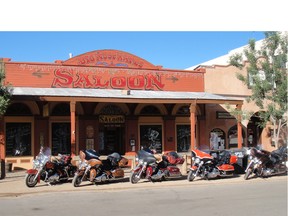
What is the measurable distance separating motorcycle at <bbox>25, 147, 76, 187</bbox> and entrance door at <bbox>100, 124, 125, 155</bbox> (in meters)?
8.08

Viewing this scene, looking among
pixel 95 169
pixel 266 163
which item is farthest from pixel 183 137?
pixel 95 169

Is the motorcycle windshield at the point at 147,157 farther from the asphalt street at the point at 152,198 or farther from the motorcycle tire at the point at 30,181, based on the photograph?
the motorcycle tire at the point at 30,181

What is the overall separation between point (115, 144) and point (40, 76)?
560cm

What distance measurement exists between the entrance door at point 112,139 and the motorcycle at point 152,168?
8.10 m

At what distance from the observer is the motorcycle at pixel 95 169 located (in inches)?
501

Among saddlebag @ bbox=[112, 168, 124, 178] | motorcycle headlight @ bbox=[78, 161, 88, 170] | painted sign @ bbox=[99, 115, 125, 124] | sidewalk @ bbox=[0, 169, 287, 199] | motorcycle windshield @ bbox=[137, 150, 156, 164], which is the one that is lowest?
sidewalk @ bbox=[0, 169, 287, 199]

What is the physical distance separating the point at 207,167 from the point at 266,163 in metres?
2.38

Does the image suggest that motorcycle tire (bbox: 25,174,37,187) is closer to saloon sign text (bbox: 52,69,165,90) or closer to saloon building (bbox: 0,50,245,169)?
saloon building (bbox: 0,50,245,169)

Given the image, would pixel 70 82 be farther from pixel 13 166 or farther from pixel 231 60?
pixel 231 60

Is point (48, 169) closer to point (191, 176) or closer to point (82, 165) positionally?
point (82, 165)

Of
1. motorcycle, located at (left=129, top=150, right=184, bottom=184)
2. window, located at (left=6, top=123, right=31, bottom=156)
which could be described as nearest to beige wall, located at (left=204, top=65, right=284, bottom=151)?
motorcycle, located at (left=129, top=150, right=184, bottom=184)

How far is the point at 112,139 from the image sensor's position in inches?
876

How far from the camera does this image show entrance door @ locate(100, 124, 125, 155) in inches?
863

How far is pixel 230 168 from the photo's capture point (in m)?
14.5
